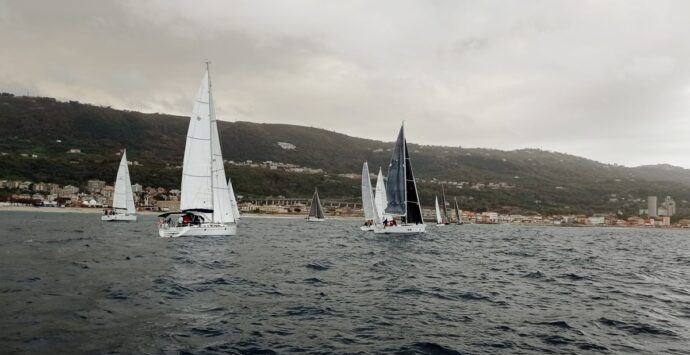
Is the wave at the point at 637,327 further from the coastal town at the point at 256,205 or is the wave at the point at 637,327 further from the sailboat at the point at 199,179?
the coastal town at the point at 256,205

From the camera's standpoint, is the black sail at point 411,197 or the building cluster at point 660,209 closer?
the black sail at point 411,197

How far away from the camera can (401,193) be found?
61562 millimetres

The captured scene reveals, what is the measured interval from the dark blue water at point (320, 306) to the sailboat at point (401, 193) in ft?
99.3

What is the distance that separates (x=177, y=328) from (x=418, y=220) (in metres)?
52.8

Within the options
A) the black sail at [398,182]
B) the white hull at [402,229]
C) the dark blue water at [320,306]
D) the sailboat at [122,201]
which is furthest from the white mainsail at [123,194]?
the dark blue water at [320,306]

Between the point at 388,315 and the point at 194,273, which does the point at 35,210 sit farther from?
the point at 388,315

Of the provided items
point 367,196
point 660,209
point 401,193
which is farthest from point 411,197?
point 660,209

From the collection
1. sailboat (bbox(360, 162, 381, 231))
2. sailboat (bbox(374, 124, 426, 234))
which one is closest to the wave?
sailboat (bbox(374, 124, 426, 234))

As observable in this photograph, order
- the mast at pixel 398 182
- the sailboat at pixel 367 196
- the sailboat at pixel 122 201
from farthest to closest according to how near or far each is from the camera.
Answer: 1. the sailboat at pixel 122 201
2. the sailboat at pixel 367 196
3. the mast at pixel 398 182

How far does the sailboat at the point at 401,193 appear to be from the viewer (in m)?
61.6

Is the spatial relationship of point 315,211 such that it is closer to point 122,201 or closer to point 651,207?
point 122,201

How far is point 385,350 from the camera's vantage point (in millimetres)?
11781

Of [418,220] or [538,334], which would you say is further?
[418,220]

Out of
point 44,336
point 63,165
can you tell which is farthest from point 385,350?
point 63,165
